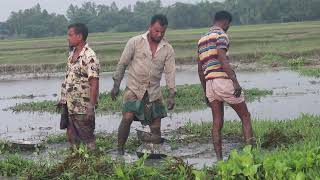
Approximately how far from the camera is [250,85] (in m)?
16.7

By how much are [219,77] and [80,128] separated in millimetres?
1733

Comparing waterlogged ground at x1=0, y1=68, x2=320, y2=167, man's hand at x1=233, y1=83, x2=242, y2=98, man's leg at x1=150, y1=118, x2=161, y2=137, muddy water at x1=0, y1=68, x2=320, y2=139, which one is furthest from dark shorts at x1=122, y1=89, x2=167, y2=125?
muddy water at x1=0, y1=68, x2=320, y2=139

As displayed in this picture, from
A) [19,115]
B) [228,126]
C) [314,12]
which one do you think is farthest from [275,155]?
[314,12]

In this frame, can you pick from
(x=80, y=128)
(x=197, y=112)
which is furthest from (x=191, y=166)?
(x=197, y=112)

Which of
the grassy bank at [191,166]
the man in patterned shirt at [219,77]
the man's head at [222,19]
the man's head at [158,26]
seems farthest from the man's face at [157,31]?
the grassy bank at [191,166]

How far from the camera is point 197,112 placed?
456 inches

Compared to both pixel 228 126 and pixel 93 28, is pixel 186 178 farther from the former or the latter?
pixel 93 28

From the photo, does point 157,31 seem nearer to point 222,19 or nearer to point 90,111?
point 222,19

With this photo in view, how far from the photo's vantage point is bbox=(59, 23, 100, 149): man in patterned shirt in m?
6.60

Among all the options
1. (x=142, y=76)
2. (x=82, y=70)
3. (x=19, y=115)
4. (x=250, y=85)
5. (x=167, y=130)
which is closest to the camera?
(x=82, y=70)

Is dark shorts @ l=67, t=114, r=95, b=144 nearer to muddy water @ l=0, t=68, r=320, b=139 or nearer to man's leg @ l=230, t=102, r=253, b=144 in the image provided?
man's leg @ l=230, t=102, r=253, b=144

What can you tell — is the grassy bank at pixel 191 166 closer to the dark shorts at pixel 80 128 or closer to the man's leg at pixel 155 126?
the dark shorts at pixel 80 128

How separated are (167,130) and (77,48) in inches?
123

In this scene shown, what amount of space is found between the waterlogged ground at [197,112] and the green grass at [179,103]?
307 mm
